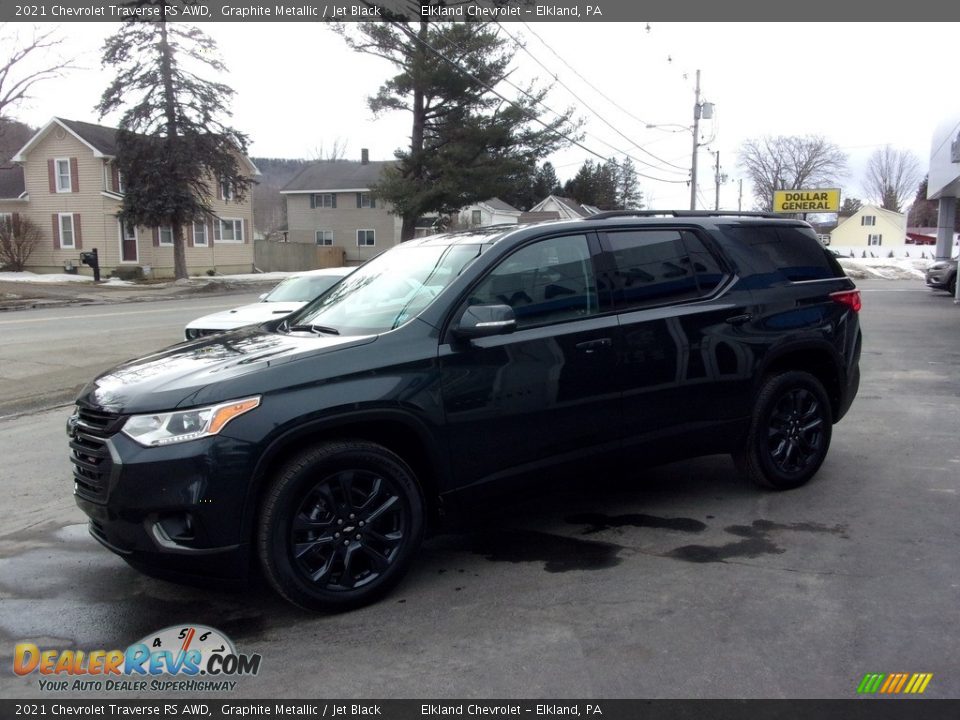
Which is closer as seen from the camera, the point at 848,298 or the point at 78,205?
the point at 848,298

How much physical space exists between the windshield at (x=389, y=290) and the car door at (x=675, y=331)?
98cm

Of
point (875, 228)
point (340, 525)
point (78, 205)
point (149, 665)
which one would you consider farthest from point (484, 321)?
point (875, 228)

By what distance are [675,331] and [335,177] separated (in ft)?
187

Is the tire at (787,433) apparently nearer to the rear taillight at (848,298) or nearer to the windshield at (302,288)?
the rear taillight at (848,298)

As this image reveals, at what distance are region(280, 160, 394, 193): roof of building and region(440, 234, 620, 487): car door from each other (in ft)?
178

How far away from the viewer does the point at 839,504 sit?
533cm

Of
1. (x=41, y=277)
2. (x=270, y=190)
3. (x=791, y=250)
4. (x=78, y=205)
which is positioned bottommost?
(x=41, y=277)

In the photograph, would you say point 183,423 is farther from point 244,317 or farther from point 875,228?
point 875,228

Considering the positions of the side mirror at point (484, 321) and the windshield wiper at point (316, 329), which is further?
the windshield wiper at point (316, 329)

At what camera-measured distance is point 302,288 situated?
11.2 meters

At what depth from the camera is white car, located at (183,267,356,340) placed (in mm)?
9594

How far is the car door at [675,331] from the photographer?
4.77m

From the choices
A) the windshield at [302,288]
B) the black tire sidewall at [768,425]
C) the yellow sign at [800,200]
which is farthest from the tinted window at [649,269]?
the yellow sign at [800,200]

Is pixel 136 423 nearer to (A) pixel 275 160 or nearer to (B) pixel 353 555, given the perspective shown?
(B) pixel 353 555
